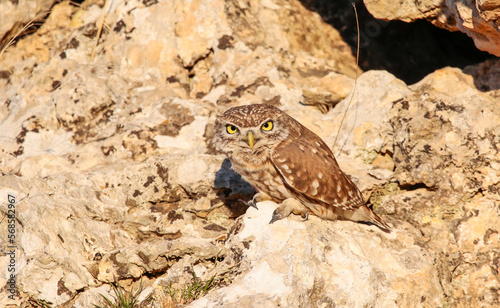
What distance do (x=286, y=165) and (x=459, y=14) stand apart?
200 centimetres

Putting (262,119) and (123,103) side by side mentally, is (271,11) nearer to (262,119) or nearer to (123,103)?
(123,103)

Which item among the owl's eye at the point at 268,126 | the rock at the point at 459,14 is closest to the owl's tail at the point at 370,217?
the owl's eye at the point at 268,126

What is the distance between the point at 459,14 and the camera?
411cm

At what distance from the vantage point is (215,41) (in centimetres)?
551

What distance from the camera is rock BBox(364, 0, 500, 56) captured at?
3695 mm

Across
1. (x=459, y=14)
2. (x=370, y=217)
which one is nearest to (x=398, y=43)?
(x=459, y=14)

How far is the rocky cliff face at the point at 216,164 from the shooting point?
357 centimetres

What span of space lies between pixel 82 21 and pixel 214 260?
379 cm

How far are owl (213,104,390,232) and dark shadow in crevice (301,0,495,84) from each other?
2.52m

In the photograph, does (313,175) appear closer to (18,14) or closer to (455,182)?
(455,182)

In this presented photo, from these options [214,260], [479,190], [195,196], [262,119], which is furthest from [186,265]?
[479,190]

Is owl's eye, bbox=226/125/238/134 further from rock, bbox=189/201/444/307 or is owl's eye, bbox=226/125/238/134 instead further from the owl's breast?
rock, bbox=189/201/444/307

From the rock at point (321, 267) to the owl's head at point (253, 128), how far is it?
52 centimetres

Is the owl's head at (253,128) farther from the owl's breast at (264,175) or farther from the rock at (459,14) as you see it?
the rock at (459,14)
